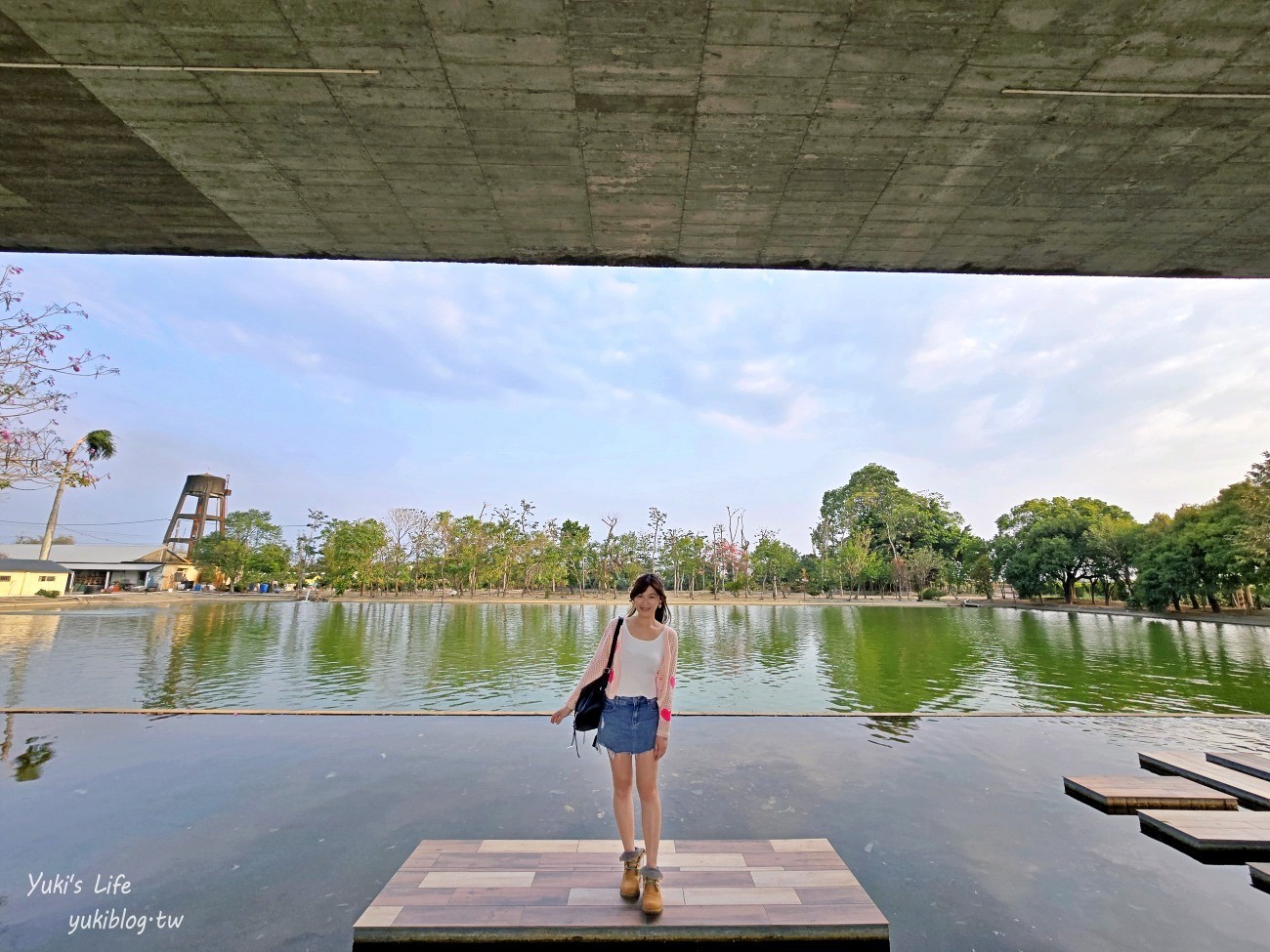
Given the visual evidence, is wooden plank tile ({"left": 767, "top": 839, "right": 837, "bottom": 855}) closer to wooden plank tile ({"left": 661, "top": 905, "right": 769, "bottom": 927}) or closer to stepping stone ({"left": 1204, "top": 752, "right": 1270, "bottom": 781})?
wooden plank tile ({"left": 661, "top": 905, "right": 769, "bottom": 927})

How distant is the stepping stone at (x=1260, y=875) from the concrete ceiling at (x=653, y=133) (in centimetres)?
504

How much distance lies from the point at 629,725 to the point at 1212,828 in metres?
4.17

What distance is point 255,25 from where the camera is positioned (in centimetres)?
363

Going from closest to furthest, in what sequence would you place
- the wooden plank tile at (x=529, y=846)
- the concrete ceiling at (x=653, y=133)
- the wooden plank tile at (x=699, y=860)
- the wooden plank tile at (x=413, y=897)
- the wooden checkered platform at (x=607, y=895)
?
the wooden checkered platform at (x=607, y=895) < the wooden plank tile at (x=413, y=897) < the wooden plank tile at (x=699, y=860) < the wooden plank tile at (x=529, y=846) < the concrete ceiling at (x=653, y=133)

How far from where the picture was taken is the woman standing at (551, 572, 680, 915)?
2777 mm

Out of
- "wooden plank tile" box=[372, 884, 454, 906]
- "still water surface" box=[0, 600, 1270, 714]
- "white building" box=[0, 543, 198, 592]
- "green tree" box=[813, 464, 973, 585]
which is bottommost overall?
"still water surface" box=[0, 600, 1270, 714]

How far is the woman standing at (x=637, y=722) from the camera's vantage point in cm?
278

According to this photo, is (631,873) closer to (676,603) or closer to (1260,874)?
(1260,874)

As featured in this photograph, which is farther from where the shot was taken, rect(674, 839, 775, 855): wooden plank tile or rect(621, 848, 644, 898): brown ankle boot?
rect(674, 839, 775, 855): wooden plank tile

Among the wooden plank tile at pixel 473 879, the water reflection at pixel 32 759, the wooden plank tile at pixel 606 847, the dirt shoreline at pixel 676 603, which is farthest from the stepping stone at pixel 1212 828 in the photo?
the dirt shoreline at pixel 676 603

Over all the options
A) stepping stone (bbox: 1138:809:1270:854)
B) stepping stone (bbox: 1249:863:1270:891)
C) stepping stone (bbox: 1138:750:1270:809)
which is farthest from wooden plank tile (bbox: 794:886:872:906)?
stepping stone (bbox: 1138:750:1270:809)

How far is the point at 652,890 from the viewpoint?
2.66 m

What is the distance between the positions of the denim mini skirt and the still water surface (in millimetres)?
5956

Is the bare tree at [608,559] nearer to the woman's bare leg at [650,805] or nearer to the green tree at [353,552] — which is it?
the green tree at [353,552]
